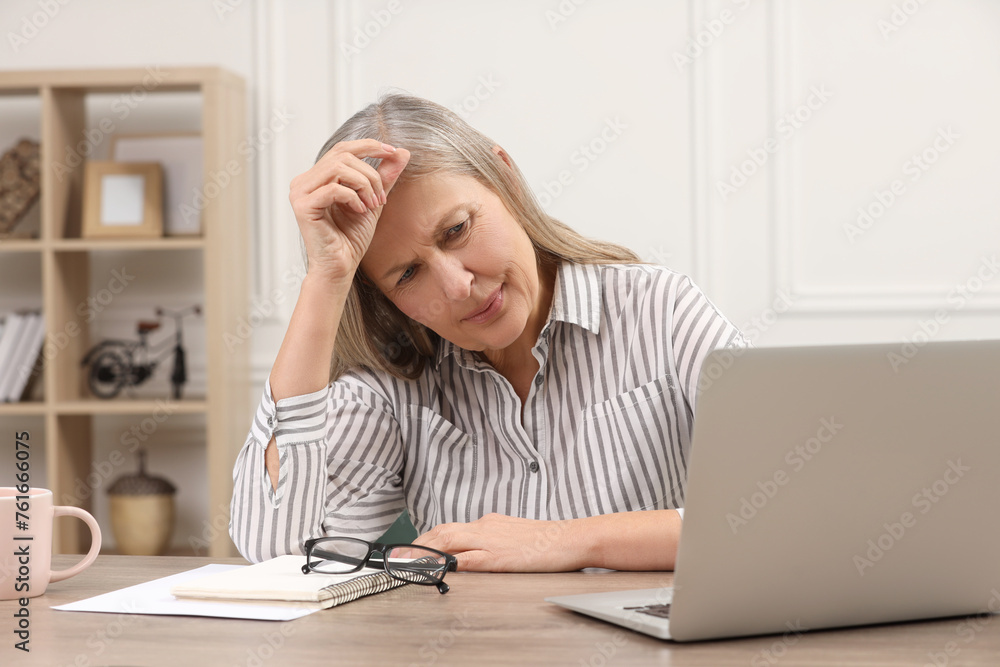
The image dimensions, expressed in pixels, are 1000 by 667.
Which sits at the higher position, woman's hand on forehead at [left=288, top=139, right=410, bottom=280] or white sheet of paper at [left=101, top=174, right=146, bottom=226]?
white sheet of paper at [left=101, top=174, right=146, bottom=226]

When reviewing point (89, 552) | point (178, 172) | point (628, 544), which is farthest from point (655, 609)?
point (178, 172)

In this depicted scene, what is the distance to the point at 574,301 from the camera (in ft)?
4.62

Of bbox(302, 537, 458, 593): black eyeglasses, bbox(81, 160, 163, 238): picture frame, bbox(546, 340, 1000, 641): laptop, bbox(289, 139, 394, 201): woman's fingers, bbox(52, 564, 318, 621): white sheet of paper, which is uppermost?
bbox(81, 160, 163, 238): picture frame

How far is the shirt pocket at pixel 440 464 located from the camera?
142cm

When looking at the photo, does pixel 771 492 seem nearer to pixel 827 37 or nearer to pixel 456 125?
pixel 456 125

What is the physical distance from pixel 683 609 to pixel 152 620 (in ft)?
1.49

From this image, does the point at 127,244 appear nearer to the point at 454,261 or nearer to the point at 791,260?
the point at 454,261

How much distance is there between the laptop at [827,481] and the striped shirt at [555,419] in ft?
2.01

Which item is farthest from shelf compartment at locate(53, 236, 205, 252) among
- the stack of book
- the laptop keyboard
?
the laptop keyboard

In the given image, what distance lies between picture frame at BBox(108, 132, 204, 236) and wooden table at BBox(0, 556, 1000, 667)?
210 cm

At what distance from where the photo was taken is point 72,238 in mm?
2891

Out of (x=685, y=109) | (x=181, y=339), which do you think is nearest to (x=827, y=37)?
(x=685, y=109)

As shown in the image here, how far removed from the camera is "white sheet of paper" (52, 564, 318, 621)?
2.60 ft

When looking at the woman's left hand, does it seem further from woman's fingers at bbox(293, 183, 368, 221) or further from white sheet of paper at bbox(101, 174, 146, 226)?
white sheet of paper at bbox(101, 174, 146, 226)
